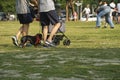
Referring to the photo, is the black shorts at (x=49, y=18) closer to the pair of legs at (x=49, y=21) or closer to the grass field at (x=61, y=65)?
the pair of legs at (x=49, y=21)

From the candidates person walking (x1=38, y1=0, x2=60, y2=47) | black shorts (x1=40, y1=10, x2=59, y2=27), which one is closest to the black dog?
Answer: person walking (x1=38, y1=0, x2=60, y2=47)

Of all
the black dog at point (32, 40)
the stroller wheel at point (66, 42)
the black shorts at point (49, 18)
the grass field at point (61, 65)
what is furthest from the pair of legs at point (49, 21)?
the grass field at point (61, 65)

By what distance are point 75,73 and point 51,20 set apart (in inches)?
215

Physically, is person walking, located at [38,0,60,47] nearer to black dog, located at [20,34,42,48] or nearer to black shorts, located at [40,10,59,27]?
black shorts, located at [40,10,59,27]

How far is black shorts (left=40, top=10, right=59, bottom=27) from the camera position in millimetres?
12974

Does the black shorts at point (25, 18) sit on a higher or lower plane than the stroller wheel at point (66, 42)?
higher

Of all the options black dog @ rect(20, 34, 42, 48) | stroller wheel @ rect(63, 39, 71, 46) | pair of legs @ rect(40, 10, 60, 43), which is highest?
pair of legs @ rect(40, 10, 60, 43)

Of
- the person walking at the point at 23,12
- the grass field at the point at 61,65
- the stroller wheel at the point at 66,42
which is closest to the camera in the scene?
the grass field at the point at 61,65

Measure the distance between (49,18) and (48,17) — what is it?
0.04 metres

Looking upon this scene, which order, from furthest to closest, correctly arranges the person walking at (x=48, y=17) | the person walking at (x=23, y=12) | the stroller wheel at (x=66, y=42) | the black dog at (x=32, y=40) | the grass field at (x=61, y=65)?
the stroller wheel at (x=66, y=42) → the person walking at (x=23, y=12) → the black dog at (x=32, y=40) → the person walking at (x=48, y=17) → the grass field at (x=61, y=65)

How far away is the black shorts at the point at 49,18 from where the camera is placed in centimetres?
1297

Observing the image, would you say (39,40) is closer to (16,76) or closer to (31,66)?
(31,66)

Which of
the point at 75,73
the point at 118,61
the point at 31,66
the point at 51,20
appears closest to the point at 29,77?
the point at 75,73

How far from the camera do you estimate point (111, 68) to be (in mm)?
8195
